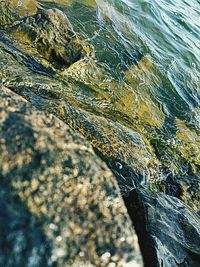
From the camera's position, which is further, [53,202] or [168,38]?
[168,38]

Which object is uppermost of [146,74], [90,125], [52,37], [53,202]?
[53,202]

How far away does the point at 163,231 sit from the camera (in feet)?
14.1

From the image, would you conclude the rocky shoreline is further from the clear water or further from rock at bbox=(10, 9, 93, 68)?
the clear water

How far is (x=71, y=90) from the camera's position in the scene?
25.0ft

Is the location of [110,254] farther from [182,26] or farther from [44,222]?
[182,26]

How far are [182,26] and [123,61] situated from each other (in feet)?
20.0

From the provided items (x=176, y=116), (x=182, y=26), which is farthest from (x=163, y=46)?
(x=176, y=116)

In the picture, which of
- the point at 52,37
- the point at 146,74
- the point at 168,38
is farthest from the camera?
the point at 168,38

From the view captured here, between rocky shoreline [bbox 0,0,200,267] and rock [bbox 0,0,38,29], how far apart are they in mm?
2244

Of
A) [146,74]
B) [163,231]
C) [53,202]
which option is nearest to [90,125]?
[163,231]

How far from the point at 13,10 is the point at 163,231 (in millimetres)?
7109

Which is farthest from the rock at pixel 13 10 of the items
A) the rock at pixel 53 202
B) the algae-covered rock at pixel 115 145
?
the rock at pixel 53 202

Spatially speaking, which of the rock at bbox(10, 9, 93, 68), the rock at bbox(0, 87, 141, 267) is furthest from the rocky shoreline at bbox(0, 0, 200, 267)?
the rock at bbox(10, 9, 93, 68)

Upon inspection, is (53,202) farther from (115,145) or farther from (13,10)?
(13,10)
